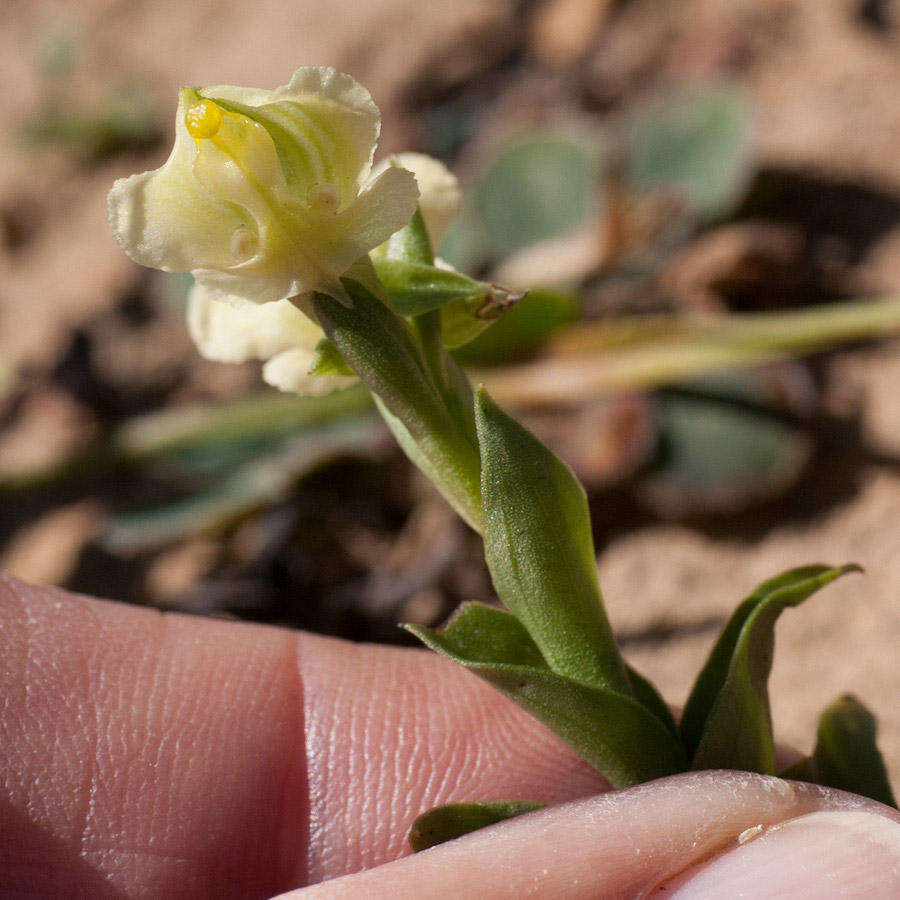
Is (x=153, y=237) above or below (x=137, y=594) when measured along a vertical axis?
above

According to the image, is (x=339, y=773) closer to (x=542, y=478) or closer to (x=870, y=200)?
(x=542, y=478)

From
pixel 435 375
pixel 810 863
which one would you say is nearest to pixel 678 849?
pixel 810 863

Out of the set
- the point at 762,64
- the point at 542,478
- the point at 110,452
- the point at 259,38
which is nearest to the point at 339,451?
the point at 110,452

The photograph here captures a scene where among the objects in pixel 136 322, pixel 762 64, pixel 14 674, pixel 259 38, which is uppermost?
pixel 259 38

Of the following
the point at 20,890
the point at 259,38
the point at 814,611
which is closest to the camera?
the point at 20,890

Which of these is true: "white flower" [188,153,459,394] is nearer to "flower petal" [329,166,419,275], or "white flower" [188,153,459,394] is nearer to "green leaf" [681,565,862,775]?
"flower petal" [329,166,419,275]

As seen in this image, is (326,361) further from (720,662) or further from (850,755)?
(850,755)

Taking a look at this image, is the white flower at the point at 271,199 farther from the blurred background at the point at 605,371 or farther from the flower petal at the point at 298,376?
the blurred background at the point at 605,371
